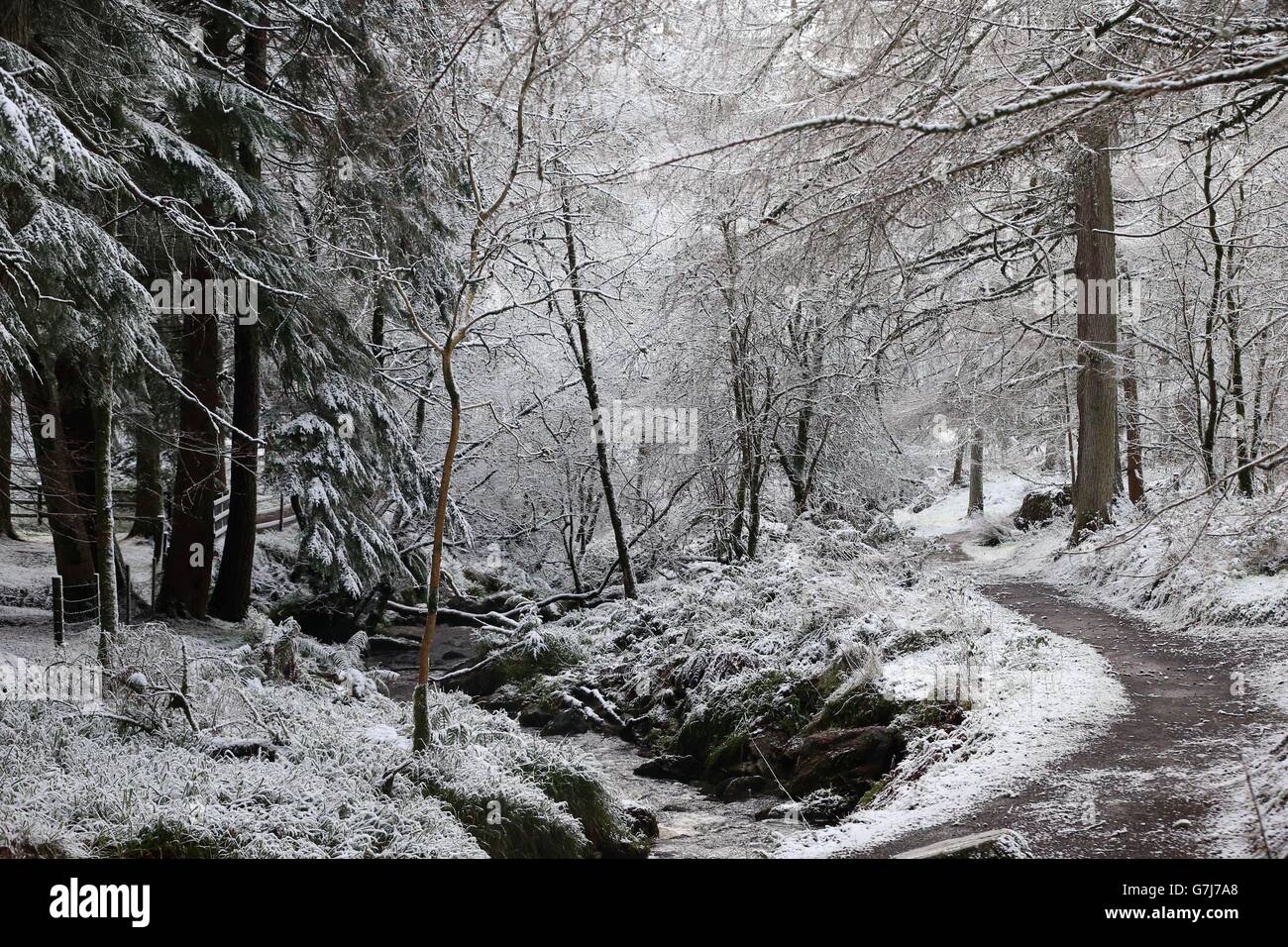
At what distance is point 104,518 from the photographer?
660cm

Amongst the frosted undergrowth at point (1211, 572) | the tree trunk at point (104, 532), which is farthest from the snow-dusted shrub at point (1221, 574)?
the tree trunk at point (104, 532)

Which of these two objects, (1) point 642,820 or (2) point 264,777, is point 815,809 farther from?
(2) point 264,777

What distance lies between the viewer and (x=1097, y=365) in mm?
11266

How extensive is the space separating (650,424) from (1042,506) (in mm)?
8959

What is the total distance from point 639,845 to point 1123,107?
18.6 feet

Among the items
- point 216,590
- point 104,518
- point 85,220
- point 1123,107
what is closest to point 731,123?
point 1123,107

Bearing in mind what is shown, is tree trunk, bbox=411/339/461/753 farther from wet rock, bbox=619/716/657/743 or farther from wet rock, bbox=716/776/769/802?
wet rock, bbox=619/716/657/743

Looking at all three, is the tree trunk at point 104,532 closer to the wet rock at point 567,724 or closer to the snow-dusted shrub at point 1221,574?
the wet rock at point 567,724

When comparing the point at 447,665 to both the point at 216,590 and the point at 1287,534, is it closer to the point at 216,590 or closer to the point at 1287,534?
the point at 216,590

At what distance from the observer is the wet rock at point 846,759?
641 centimetres

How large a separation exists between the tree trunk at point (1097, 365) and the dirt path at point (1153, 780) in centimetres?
524

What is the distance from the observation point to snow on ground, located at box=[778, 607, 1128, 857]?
4.65 meters

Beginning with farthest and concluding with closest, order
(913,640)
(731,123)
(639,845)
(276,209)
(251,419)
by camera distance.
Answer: (251,419), (276,209), (913,640), (639,845), (731,123)

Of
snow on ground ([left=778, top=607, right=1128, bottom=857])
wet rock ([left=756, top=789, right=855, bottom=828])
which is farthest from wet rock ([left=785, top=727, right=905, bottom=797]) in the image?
snow on ground ([left=778, top=607, right=1128, bottom=857])
